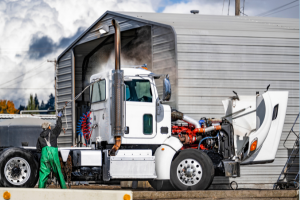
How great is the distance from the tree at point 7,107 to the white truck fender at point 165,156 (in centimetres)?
9461

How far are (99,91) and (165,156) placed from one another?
2.27 metres

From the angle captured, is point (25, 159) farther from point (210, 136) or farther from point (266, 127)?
point (266, 127)

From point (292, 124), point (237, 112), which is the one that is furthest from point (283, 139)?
point (237, 112)

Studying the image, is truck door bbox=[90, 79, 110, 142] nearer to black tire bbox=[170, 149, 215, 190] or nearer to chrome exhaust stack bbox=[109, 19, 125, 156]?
chrome exhaust stack bbox=[109, 19, 125, 156]

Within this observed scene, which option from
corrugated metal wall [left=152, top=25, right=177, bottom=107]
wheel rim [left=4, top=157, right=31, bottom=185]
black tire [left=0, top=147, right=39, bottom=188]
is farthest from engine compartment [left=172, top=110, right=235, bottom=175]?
A: wheel rim [left=4, top=157, right=31, bottom=185]

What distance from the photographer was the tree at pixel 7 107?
325 ft

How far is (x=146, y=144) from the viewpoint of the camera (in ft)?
33.2

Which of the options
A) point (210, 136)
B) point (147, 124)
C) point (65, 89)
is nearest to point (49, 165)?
point (147, 124)

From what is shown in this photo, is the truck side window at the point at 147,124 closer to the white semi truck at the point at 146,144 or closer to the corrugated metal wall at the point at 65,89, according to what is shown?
the white semi truck at the point at 146,144

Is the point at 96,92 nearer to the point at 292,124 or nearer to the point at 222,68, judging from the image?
the point at 222,68

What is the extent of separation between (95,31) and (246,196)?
11879 mm

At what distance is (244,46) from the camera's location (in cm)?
1473

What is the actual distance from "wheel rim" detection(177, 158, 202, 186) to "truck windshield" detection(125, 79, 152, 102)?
171 cm

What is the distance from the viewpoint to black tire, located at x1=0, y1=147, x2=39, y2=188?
9.10 m
